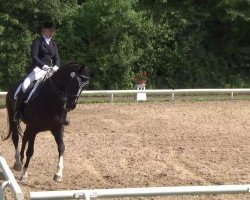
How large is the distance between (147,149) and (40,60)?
3687 millimetres

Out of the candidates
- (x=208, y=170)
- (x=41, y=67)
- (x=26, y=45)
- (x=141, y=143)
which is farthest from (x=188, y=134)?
(x=26, y=45)

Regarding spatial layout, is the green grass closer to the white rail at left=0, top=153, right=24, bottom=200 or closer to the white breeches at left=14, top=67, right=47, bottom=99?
the white breeches at left=14, top=67, right=47, bottom=99

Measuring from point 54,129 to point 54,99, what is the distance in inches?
21.3

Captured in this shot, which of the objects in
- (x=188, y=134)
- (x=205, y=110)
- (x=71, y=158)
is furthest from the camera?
(x=205, y=110)

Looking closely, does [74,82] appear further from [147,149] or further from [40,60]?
[147,149]

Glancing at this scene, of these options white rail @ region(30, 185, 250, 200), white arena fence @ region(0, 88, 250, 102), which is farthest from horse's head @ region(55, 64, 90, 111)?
white arena fence @ region(0, 88, 250, 102)

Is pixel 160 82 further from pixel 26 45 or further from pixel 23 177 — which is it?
pixel 23 177

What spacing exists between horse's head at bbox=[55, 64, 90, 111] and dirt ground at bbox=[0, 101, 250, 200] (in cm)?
141

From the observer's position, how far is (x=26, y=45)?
26.1m

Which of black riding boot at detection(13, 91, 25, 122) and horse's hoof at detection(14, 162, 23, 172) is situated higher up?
black riding boot at detection(13, 91, 25, 122)

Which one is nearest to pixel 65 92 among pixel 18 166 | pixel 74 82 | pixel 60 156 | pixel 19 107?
pixel 74 82

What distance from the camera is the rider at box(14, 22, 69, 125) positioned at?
35.9ft

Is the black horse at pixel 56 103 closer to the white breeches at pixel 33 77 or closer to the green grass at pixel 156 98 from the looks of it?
the white breeches at pixel 33 77

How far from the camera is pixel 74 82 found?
9.87m
